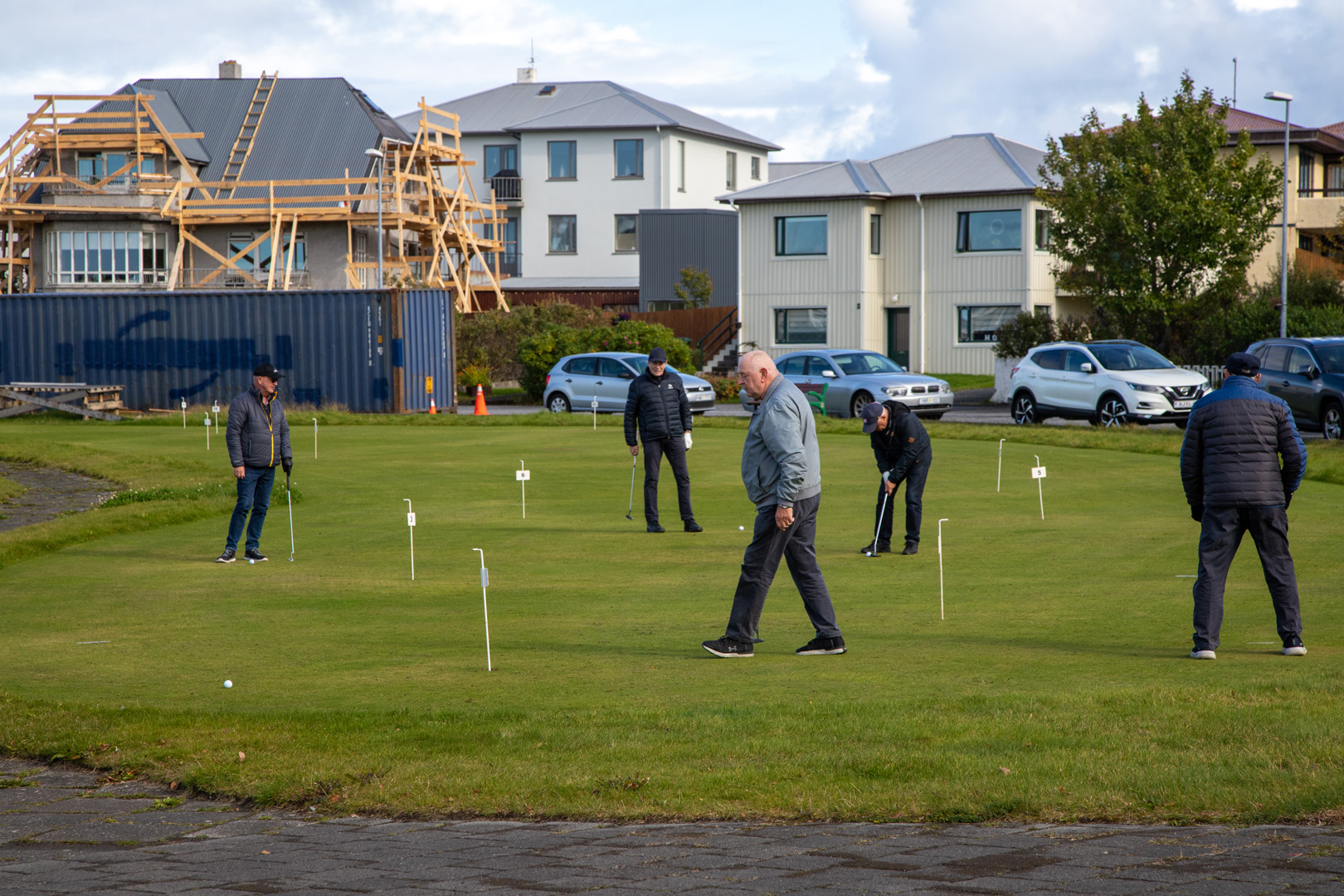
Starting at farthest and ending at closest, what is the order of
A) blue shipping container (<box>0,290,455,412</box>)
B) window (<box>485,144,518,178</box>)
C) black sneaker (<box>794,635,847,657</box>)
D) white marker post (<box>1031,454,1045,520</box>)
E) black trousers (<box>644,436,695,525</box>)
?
window (<box>485,144,518,178</box>) → blue shipping container (<box>0,290,455,412</box>) → black trousers (<box>644,436,695,525</box>) → white marker post (<box>1031,454,1045,520</box>) → black sneaker (<box>794,635,847,657</box>)

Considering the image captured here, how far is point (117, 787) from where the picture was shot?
6699mm

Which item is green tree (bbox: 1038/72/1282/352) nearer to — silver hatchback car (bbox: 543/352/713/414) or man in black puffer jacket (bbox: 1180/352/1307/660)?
silver hatchback car (bbox: 543/352/713/414)

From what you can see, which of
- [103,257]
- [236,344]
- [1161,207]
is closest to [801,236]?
[1161,207]

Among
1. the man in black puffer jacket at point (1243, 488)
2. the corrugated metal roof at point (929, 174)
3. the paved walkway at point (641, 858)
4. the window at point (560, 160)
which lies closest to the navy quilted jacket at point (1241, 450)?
the man in black puffer jacket at point (1243, 488)

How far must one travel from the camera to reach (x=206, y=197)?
61.0 m

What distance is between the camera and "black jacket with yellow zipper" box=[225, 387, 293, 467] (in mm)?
14047

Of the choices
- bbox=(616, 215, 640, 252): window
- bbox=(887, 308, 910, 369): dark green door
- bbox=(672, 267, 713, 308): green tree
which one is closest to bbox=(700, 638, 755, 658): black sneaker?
bbox=(887, 308, 910, 369): dark green door

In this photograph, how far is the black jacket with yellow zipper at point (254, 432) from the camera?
14047mm

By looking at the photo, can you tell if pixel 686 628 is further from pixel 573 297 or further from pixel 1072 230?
pixel 573 297

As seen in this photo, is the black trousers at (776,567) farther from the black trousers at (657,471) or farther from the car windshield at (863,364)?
the car windshield at (863,364)

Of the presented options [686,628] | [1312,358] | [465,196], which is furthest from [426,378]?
[465,196]

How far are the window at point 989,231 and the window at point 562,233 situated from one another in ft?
83.3

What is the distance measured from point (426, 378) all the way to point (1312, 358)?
20.3 meters

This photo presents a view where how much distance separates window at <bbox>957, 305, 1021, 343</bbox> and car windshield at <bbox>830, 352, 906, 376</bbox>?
17.3 metres
